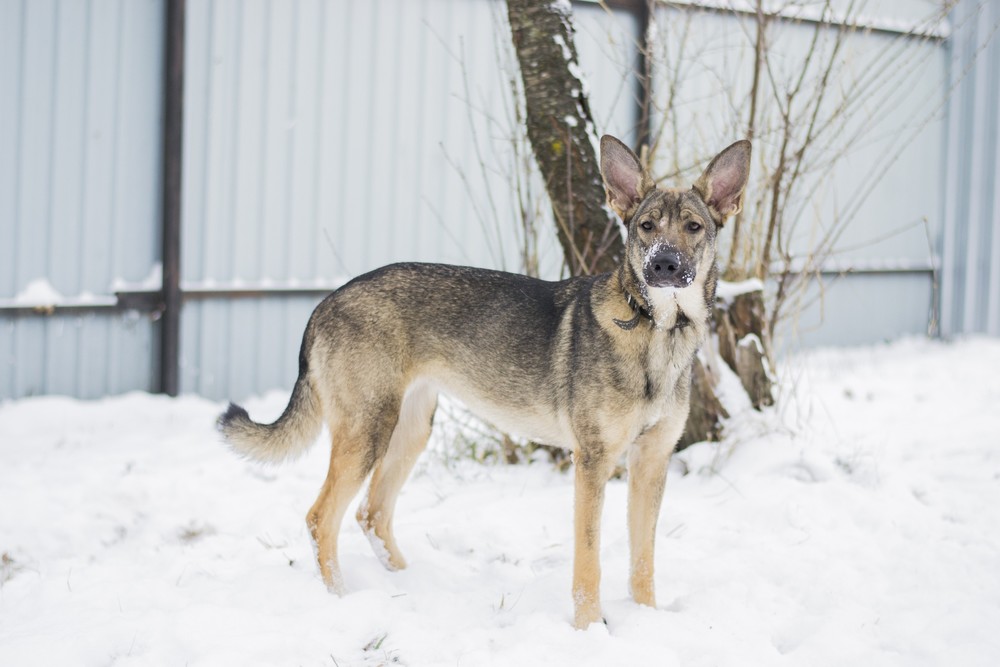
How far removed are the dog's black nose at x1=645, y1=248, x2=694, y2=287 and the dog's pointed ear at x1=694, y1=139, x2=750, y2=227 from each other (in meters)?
0.46

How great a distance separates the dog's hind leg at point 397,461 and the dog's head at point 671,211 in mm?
1146

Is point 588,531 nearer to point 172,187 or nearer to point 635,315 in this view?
point 635,315

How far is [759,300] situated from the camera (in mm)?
5406

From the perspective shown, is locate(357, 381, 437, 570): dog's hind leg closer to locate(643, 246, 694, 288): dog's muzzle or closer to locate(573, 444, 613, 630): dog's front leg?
locate(573, 444, 613, 630): dog's front leg

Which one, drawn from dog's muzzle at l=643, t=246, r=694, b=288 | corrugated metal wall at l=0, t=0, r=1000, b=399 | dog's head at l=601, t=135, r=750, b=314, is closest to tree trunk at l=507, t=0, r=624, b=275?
corrugated metal wall at l=0, t=0, r=1000, b=399

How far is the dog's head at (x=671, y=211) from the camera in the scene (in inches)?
126

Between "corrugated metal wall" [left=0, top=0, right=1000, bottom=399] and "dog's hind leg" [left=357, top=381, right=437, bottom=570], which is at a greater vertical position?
"corrugated metal wall" [left=0, top=0, right=1000, bottom=399]

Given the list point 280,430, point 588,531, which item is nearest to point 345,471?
point 280,430

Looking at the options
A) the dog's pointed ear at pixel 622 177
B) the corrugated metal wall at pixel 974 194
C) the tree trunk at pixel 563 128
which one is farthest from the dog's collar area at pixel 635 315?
the corrugated metal wall at pixel 974 194

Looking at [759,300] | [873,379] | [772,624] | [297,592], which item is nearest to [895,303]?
[873,379]

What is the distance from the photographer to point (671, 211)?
3393 millimetres

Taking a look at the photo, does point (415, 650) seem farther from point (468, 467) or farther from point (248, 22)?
point (248, 22)

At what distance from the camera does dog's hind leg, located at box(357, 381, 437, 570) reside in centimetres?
409

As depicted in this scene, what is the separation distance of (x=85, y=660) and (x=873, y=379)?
269 inches
